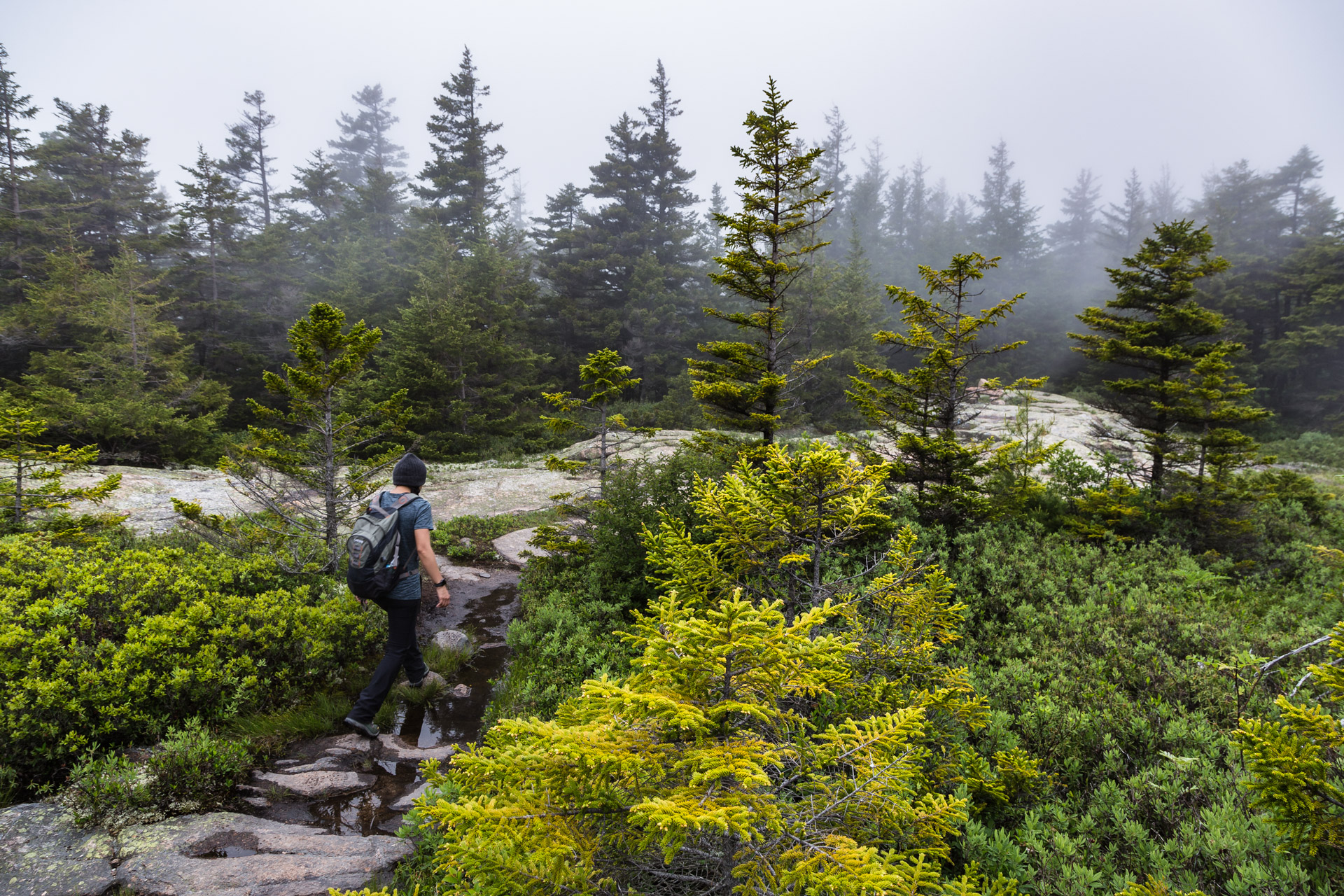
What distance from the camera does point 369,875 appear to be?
2.94 m

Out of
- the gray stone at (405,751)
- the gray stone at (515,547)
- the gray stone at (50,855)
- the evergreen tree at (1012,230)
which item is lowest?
the gray stone at (405,751)

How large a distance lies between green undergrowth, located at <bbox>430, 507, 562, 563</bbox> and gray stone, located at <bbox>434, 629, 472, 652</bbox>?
3515 mm

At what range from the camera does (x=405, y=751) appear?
4.47 metres

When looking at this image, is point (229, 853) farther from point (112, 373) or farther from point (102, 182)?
point (102, 182)

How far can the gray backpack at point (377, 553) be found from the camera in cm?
453

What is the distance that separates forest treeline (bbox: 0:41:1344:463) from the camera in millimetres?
18828

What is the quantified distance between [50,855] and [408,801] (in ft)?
5.85

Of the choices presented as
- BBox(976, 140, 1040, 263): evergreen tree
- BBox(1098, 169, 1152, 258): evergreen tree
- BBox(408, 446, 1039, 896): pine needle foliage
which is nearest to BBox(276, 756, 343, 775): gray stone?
BBox(408, 446, 1039, 896): pine needle foliage

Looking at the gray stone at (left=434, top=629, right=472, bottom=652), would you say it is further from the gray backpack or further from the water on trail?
the gray backpack

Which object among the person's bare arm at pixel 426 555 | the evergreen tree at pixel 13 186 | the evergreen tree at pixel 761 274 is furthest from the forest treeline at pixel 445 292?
the person's bare arm at pixel 426 555

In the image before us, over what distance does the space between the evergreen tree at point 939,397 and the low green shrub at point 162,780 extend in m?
7.54

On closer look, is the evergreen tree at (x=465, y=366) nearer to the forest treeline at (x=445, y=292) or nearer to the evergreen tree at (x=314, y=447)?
the forest treeline at (x=445, y=292)

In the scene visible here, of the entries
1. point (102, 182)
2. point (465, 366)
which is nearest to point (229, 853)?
point (465, 366)

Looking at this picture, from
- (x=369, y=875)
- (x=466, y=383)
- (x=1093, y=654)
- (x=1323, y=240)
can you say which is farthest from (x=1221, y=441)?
(x=1323, y=240)
